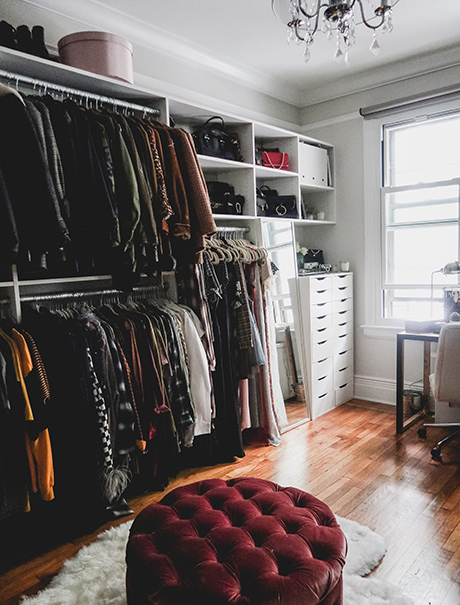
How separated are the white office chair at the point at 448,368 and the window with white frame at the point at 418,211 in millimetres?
950

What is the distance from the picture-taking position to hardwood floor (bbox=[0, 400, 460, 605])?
1.89 metres

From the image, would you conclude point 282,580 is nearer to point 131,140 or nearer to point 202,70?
point 131,140

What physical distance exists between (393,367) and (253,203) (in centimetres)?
188

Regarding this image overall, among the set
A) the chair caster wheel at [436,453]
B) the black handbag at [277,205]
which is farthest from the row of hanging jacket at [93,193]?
the chair caster wheel at [436,453]

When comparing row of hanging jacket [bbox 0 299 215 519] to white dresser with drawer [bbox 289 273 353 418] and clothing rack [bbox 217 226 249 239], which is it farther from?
white dresser with drawer [bbox 289 273 353 418]

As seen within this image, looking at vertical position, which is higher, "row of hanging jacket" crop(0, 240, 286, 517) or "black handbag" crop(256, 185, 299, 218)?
"black handbag" crop(256, 185, 299, 218)

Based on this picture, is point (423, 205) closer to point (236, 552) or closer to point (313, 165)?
point (313, 165)

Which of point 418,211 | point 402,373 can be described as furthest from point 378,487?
point 418,211

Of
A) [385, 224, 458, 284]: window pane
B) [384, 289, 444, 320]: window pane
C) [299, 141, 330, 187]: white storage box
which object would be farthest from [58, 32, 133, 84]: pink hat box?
[384, 289, 444, 320]: window pane

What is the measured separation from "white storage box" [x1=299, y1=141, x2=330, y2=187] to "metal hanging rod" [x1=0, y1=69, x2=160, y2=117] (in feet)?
4.96

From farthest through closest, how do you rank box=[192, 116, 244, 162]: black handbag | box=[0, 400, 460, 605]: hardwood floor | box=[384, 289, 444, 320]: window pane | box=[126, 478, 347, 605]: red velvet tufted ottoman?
box=[384, 289, 444, 320]: window pane, box=[192, 116, 244, 162]: black handbag, box=[0, 400, 460, 605]: hardwood floor, box=[126, 478, 347, 605]: red velvet tufted ottoman

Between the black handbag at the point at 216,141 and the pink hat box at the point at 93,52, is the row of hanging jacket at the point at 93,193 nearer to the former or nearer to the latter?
the pink hat box at the point at 93,52

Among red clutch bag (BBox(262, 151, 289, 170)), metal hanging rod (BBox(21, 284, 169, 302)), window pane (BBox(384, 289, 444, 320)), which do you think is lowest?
window pane (BBox(384, 289, 444, 320))

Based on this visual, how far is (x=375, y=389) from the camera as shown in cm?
412
